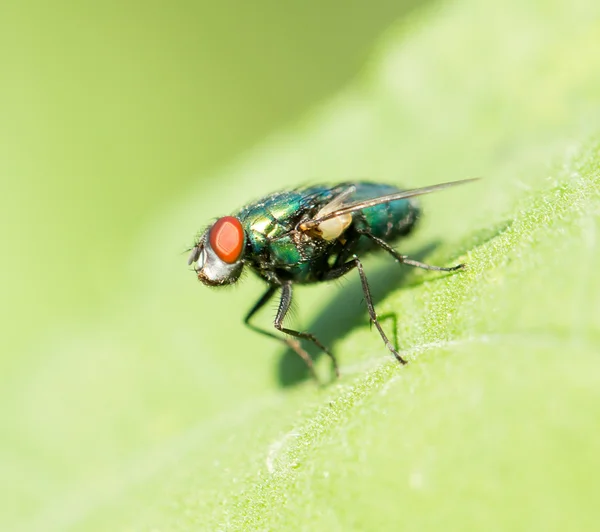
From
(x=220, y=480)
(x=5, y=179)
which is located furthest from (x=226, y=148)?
(x=220, y=480)

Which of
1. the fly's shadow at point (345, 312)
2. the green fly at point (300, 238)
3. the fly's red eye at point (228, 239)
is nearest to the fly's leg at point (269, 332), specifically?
the green fly at point (300, 238)

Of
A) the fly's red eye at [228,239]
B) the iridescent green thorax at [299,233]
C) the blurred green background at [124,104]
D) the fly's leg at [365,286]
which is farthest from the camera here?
the blurred green background at [124,104]

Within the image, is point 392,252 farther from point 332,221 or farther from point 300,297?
point 300,297

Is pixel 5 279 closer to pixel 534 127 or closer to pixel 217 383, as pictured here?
pixel 217 383

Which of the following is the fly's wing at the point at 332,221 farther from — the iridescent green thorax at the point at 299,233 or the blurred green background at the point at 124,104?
the blurred green background at the point at 124,104

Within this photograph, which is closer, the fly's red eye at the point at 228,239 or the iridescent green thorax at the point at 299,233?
the fly's red eye at the point at 228,239

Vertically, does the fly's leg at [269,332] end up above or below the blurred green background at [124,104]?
below
